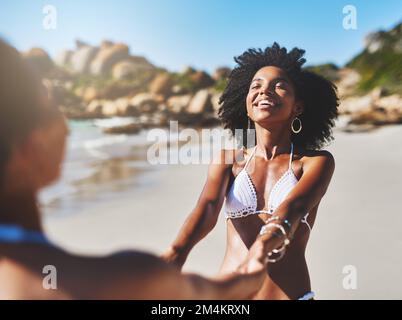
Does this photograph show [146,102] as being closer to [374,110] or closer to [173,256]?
[374,110]

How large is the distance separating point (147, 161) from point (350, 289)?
7.41m

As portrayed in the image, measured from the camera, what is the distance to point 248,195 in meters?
2.04

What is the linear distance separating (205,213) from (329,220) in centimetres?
436

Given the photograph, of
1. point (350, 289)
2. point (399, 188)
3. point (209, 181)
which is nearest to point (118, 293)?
point (209, 181)

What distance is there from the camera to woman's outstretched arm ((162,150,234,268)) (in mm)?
1887

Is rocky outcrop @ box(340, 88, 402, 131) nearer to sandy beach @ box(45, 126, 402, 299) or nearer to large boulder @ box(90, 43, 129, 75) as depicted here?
sandy beach @ box(45, 126, 402, 299)

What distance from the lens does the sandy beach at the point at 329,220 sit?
14.0ft

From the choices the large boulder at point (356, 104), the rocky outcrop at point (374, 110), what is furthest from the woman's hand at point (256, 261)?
the large boulder at point (356, 104)

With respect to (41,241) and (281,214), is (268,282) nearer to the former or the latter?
(281,214)

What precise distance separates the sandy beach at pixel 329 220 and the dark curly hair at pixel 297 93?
1229mm

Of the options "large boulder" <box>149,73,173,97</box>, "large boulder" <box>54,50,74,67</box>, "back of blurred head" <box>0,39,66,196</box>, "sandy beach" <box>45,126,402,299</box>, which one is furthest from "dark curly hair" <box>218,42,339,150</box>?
"large boulder" <box>54,50,74,67</box>

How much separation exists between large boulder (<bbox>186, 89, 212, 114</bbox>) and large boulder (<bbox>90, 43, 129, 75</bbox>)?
2.28m

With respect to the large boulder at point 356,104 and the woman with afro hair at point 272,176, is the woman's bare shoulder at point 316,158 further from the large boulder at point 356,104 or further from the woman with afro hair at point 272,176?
the large boulder at point 356,104

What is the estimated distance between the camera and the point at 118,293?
95cm
